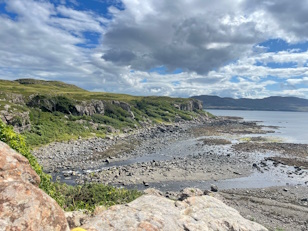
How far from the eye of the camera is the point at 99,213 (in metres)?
9.89

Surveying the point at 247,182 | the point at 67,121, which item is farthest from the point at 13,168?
the point at 67,121

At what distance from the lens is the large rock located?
8.73 m

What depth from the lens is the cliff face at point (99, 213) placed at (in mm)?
6223

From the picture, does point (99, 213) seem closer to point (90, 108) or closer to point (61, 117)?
point (61, 117)

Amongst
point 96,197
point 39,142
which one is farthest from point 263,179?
point 39,142

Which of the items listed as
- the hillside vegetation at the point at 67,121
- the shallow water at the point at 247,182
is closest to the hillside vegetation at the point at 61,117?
the hillside vegetation at the point at 67,121

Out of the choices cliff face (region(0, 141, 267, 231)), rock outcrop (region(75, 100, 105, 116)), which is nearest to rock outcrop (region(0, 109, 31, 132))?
rock outcrop (region(75, 100, 105, 116))

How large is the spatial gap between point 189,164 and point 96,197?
101 feet

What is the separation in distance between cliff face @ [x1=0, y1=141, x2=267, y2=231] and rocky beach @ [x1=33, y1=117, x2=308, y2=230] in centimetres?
1464

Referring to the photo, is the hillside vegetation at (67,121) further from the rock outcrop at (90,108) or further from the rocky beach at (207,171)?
the rocky beach at (207,171)

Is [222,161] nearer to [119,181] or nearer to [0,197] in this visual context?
[119,181]

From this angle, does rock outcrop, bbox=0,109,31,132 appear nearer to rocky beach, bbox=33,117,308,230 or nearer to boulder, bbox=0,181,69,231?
rocky beach, bbox=33,117,308,230

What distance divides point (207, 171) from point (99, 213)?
38018 millimetres

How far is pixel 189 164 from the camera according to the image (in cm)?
4950
